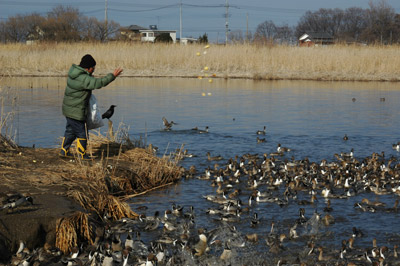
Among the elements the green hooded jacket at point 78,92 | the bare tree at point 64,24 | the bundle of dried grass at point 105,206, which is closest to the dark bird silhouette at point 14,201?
the bundle of dried grass at point 105,206

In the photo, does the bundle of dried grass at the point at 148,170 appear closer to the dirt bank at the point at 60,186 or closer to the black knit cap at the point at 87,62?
the dirt bank at the point at 60,186

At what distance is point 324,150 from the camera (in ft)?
55.7

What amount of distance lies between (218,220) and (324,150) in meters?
7.48

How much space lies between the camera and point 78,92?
39.3 feet

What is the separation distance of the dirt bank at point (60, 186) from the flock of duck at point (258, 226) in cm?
30

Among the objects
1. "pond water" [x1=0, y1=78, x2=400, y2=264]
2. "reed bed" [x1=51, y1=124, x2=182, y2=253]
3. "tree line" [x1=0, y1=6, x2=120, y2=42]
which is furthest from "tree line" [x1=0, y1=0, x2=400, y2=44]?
"reed bed" [x1=51, y1=124, x2=182, y2=253]

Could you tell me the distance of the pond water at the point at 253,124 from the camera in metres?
10.6

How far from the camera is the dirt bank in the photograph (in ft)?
27.8

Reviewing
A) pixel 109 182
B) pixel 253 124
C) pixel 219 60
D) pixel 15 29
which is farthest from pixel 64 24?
pixel 109 182

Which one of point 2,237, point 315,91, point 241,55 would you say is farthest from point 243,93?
point 2,237

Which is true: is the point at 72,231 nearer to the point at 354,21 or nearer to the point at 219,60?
the point at 219,60

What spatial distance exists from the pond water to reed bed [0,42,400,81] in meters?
3.03

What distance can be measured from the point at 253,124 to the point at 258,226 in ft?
39.2

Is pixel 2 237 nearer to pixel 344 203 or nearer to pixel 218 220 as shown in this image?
pixel 218 220
